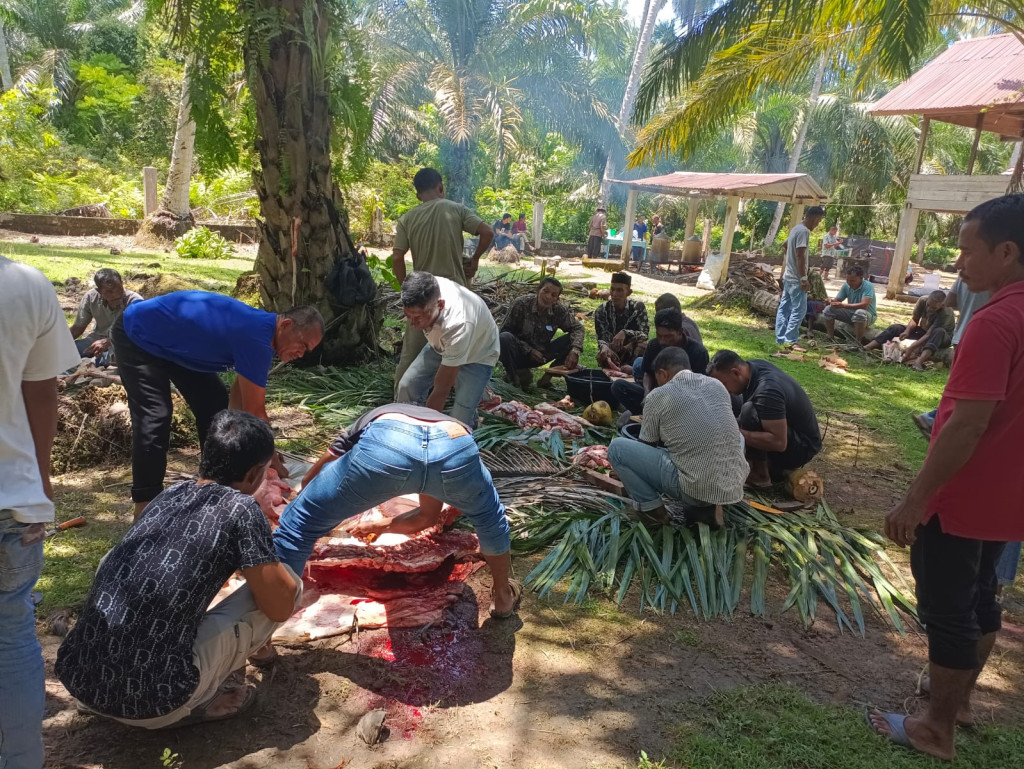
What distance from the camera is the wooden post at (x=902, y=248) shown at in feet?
49.4

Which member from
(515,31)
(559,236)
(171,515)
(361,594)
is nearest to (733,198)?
(559,236)

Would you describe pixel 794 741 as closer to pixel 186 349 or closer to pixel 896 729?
pixel 896 729

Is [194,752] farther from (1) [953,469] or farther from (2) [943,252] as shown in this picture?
(2) [943,252]

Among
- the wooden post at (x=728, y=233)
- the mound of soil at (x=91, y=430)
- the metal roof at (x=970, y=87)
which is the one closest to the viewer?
the mound of soil at (x=91, y=430)

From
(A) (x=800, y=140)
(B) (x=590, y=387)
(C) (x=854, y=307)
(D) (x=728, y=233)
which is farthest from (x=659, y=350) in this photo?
(A) (x=800, y=140)

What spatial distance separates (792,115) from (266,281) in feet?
91.2

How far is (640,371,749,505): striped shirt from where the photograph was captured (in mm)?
4000

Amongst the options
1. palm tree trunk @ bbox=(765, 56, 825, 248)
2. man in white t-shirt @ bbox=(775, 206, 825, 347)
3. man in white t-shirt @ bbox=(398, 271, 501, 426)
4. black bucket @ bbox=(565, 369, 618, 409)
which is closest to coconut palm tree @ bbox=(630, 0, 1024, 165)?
man in white t-shirt @ bbox=(775, 206, 825, 347)

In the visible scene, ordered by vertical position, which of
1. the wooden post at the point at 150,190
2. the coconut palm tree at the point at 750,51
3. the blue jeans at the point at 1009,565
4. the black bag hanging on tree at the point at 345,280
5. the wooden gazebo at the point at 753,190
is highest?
the coconut palm tree at the point at 750,51

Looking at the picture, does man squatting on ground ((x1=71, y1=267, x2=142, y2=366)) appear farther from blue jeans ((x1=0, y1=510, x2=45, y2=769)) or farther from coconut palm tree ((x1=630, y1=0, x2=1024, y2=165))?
coconut palm tree ((x1=630, y1=0, x2=1024, y2=165))

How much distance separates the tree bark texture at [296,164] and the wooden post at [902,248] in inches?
505

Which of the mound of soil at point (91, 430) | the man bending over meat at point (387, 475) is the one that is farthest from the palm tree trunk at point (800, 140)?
the man bending over meat at point (387, 475)

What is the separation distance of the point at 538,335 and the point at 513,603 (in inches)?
159

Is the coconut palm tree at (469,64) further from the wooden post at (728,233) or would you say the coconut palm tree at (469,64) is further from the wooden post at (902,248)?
the wooden post at (902,248)
